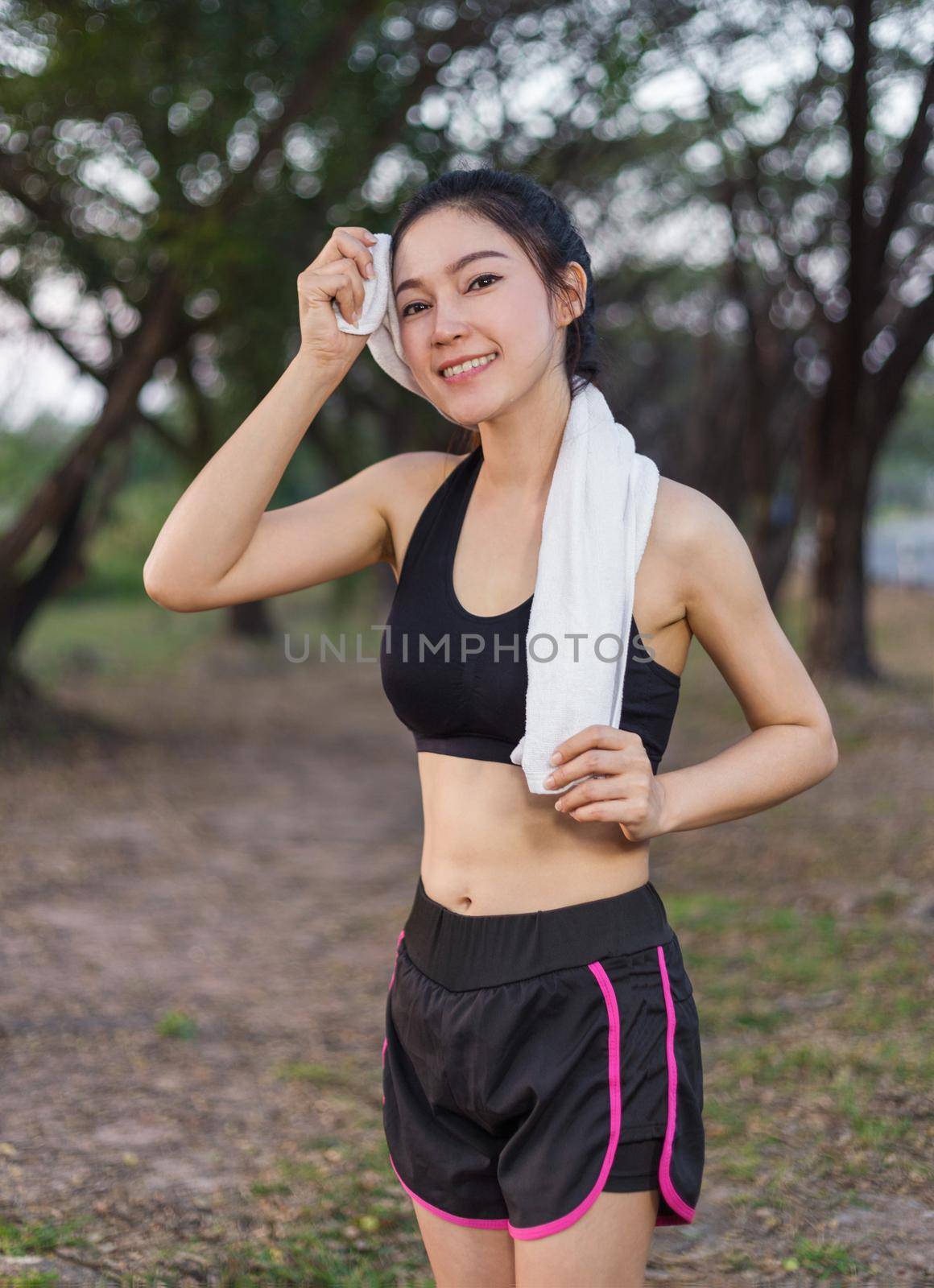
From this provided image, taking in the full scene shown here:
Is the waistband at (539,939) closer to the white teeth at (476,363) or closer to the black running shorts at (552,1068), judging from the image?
the black running shorts at (552,1068)

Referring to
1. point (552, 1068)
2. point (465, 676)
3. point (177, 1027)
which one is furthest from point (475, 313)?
point (177, 1027)

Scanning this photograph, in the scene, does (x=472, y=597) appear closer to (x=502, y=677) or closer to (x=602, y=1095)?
(x=502, y=677)

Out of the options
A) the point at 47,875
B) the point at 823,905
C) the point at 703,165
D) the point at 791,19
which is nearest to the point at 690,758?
the point at 823,905

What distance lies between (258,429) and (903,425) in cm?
3659

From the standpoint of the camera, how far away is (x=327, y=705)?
1270 cm

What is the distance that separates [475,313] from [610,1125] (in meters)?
1.15

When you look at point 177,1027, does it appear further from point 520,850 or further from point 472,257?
point 472,257

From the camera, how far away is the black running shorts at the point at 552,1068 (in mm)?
1726

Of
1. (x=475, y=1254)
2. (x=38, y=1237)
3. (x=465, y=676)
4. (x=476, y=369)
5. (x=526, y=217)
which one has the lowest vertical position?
(x=38, y=1237)

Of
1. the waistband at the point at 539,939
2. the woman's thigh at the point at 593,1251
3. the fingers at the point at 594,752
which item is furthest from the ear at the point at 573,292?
the woman's thigh at the point at 593,1251

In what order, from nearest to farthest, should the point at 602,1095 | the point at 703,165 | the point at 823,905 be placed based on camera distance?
the point at 602,1095
the point at 823,905
the point at 703,165

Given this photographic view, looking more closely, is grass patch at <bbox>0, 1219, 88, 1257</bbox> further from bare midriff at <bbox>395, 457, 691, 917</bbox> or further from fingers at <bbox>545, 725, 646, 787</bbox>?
fingers at <bbox>545, 725, 646, 787</bbox>

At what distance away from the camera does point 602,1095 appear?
5.70 ft

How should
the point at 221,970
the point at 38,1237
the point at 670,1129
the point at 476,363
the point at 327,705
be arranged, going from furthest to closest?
the point at 327,705 < the point at 221,970 < the point at 38,1237 < the point at 476,363 < the point at 670,1129
